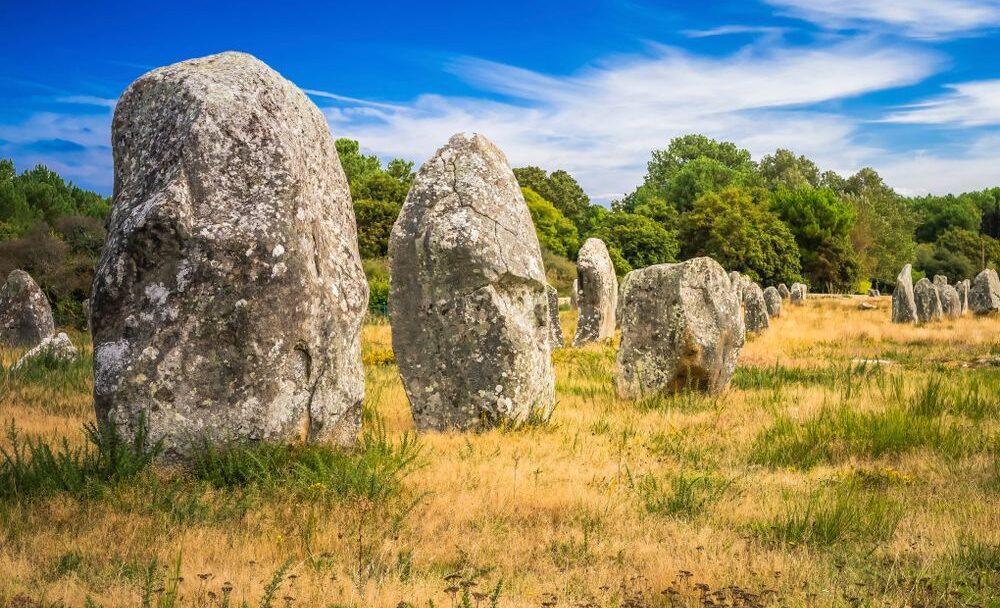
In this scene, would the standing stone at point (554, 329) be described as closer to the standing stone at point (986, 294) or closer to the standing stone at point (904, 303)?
the standing stone at point (904, 303)

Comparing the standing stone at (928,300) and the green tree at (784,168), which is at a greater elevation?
the green tree at (784,168)

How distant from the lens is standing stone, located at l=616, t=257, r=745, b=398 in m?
11.4

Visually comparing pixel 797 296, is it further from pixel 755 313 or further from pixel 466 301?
pixel 466 301

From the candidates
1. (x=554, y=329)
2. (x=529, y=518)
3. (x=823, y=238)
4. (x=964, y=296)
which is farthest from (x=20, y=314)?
(x=823, y=238)

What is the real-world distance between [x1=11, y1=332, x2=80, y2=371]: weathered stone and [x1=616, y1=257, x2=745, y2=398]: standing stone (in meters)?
8.36

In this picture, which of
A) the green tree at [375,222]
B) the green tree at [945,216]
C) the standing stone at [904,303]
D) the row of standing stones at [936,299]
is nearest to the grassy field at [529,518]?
the standing stone at [904,303]

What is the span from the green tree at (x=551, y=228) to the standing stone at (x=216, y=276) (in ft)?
180

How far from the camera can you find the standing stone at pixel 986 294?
3059cm

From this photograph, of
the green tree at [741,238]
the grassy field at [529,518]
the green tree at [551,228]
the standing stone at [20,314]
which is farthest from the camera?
the green tree at [551,228]

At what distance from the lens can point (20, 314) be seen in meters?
17.1

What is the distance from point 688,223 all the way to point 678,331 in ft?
173

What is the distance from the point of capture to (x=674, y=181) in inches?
3201

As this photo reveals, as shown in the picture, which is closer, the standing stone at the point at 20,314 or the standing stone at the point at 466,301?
the standing stone at the point at 466,301

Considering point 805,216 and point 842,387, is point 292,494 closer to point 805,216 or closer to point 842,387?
point 842,387
